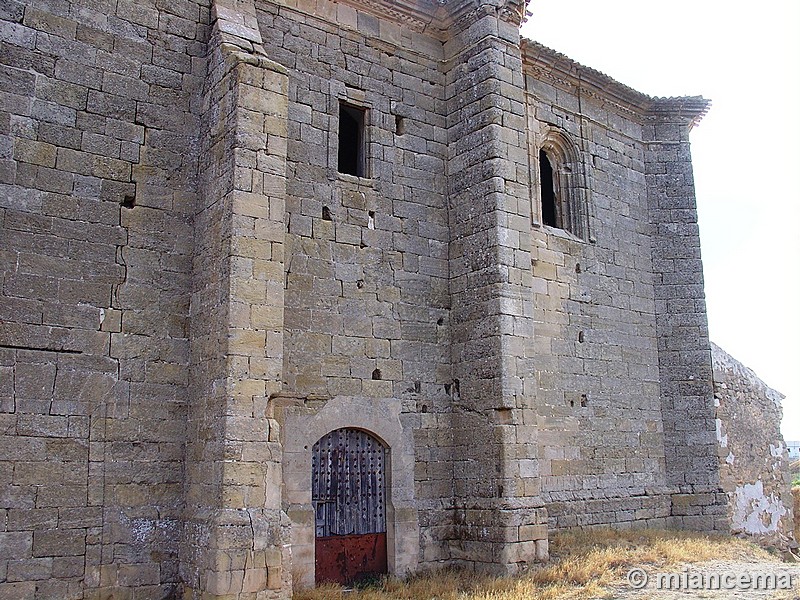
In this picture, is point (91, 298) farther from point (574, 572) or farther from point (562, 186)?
point (562, 186)

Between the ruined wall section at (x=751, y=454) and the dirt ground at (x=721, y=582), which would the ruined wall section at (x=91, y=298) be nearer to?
the dirt ground at (x=721, y=582)

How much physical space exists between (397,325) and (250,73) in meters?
3.44

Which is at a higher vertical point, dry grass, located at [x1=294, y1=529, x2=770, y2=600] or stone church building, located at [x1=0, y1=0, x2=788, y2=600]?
stone church building, located at [x1=0, y1=0, x2=788, y2=600]

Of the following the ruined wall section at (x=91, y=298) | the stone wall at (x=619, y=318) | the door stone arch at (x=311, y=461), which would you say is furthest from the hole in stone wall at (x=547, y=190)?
the ruined wall section at (x=91, y=298)

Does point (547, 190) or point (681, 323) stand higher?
point (547, 190)

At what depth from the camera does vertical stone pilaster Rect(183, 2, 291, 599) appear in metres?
7.32

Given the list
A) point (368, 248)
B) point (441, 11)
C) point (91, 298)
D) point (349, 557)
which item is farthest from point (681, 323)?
point (91, 298)

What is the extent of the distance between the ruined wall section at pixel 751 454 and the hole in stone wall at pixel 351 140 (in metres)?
6.82

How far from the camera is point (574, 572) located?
9.18 metres

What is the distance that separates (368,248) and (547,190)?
4194 millimetres

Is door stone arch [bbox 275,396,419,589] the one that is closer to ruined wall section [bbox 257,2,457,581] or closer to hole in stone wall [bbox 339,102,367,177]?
ruined wall section [bbox 257,2,457,581]

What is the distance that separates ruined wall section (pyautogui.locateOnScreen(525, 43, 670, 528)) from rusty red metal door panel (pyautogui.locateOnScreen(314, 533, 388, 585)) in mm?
2750

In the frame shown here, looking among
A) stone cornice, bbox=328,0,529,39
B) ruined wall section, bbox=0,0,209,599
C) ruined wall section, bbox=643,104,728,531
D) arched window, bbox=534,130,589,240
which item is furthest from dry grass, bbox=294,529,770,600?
stone cornice, bbox=328,0,529,39

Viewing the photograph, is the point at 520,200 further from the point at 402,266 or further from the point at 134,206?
the point at 134,206
